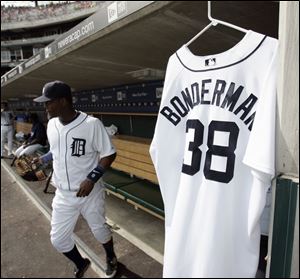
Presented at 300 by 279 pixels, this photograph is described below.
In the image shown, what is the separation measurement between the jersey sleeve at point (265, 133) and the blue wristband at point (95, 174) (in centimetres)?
154

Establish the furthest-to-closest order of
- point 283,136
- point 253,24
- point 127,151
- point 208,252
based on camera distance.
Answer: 1. point 127,151
2. point 253,24
3. point 208,252
4. point 283,136

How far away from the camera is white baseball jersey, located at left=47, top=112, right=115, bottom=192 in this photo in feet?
7.71

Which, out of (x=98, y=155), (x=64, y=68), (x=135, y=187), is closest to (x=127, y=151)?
(x=135, y=187)

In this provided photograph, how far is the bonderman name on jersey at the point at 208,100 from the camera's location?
1.04m

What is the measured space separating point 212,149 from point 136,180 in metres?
3.13

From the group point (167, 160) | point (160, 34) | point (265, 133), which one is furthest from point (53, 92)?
point (265, 133)

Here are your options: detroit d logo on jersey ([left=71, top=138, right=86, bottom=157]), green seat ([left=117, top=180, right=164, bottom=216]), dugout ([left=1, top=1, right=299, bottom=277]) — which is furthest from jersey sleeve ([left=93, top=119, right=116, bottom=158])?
green seat ([left=117, top=180, right=164, bottom=216])

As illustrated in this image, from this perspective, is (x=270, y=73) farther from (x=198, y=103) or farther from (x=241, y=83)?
(x=198, y=103)

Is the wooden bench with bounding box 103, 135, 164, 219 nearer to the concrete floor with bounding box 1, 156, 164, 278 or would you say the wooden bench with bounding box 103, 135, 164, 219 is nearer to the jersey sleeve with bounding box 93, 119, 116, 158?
the concrete floor with bounding box 1, 156, 164, 278

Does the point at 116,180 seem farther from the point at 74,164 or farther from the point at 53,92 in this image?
the point at 53,92

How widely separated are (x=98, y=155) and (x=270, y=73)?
1.82m

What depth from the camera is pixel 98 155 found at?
2.54 metres

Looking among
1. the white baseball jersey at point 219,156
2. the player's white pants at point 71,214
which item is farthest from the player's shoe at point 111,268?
the white baseball jersey at point 219,156

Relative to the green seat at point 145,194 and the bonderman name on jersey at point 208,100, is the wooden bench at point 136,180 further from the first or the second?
the bonderman name on jersey at point 208,100
